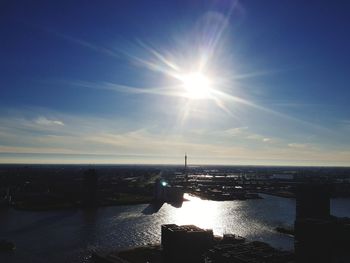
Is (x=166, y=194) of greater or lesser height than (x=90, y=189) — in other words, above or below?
below

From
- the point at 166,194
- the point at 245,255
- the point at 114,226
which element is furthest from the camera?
the point at 166,194

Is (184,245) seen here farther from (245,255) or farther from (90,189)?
(90,189)

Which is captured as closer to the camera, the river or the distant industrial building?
the river

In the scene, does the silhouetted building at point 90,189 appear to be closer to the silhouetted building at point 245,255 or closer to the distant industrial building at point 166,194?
the distant industrial building at point 166,194

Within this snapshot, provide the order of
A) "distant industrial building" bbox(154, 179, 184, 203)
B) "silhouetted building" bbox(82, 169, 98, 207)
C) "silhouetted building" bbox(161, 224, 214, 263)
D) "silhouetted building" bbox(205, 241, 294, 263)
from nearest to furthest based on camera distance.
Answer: "silhouetted building" bbox(161, 224, 214, 263) → "silhouetted building" bbox(205, 241, 294, 263) → "silhouetted building" bbox(82, 169, 98, 207) → "distant industrial building" bbox(154, 179, 184, 203)

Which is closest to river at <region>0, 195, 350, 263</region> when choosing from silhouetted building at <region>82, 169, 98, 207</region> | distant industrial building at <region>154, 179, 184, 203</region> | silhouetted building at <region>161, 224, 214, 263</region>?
distant industrial building at <region>154, 179, 184, 203</region>

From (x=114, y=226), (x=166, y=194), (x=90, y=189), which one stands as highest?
(x=90, y=189)

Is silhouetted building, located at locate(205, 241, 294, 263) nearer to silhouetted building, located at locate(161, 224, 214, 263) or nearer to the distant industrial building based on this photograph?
silhouetted building, located at locate(161, 224, 214, 263)

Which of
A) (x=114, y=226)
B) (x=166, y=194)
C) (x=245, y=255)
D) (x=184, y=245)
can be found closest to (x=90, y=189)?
(x=166, y=194)

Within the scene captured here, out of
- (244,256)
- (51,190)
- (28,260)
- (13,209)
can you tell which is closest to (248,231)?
(244,256)
